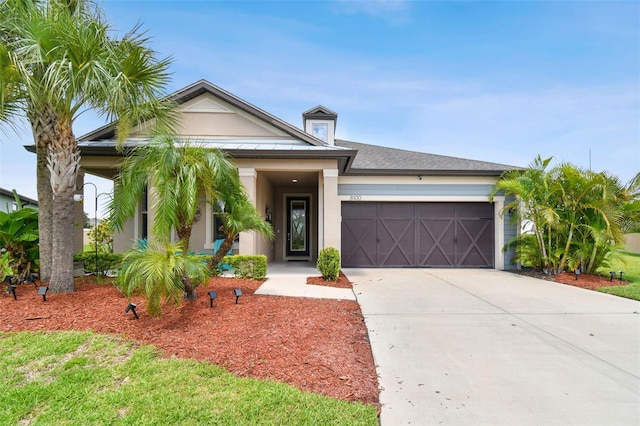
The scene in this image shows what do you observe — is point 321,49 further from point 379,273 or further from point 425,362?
point 425,362

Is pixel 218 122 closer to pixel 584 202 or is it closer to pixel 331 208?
pixel 331 208

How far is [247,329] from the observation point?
4.23 metres

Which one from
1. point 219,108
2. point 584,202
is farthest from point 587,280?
point 219,108

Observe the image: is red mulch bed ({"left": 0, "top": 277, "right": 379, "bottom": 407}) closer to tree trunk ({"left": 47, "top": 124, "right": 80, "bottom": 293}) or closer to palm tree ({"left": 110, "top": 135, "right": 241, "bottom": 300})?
tree trunk ({"left": 47, "top": 124, "right": 80, "bottom": 293})

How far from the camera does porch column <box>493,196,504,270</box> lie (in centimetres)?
1108

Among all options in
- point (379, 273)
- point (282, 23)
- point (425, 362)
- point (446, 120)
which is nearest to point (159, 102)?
point (282, 23)

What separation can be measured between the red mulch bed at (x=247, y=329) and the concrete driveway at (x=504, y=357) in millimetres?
361

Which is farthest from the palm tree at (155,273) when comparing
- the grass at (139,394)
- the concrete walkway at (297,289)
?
the concrete walkway at (297,289)

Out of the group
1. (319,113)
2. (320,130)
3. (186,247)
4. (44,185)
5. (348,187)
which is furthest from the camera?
(320,130)

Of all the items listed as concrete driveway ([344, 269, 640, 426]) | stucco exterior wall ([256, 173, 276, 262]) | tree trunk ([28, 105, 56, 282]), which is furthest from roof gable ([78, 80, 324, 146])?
concrete driveway ([344, 269, 640, 426])

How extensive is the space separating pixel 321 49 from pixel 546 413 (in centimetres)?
1270

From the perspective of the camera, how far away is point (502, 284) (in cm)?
827

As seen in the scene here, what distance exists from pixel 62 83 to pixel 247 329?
15.7ft

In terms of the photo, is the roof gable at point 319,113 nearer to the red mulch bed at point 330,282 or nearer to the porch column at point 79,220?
the red mulch bed at point 330,282
